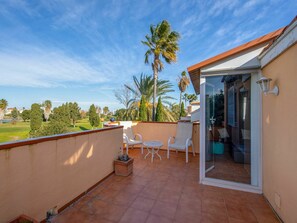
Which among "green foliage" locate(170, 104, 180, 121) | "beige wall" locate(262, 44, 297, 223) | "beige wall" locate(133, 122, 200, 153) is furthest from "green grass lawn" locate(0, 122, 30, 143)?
"beige wall" locate(262, 44, 297, 223)

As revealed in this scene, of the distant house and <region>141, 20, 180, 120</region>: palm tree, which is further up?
<region>141, 20, 180, 120</region>: palm tree

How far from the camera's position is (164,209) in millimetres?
2076

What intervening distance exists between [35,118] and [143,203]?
666 inches

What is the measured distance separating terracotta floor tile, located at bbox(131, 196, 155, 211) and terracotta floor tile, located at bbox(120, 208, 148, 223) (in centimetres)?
8

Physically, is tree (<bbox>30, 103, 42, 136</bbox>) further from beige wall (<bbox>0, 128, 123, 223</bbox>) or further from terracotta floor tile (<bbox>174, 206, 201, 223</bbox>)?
terracotta floor tile (<bbox>174, 206, 201, 223</bbox>)

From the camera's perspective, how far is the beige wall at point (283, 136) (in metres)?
1.62

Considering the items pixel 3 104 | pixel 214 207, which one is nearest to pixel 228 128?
pixel 214 207

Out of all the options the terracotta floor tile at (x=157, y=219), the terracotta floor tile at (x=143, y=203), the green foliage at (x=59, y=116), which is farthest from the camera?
the green foliage at (x=59, y=116)

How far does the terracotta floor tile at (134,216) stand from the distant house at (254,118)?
155cm

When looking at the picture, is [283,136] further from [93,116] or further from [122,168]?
[93,116]

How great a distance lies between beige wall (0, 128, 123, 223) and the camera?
4.58 feet

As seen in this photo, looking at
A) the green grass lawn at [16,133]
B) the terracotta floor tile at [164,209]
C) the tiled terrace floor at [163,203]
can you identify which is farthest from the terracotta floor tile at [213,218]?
the green grass lawn at [16,133]

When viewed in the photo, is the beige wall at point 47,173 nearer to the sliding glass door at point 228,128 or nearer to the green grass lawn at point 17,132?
the sliding glass door at point 228,128

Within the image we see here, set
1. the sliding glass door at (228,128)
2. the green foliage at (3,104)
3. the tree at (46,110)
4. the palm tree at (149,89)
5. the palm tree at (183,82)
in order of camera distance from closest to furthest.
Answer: the sliding glass door at (228,128), the palm tree at (149,89), the tree at (46,110), the palm tree at (183,82), the green foliage at (3,104)
